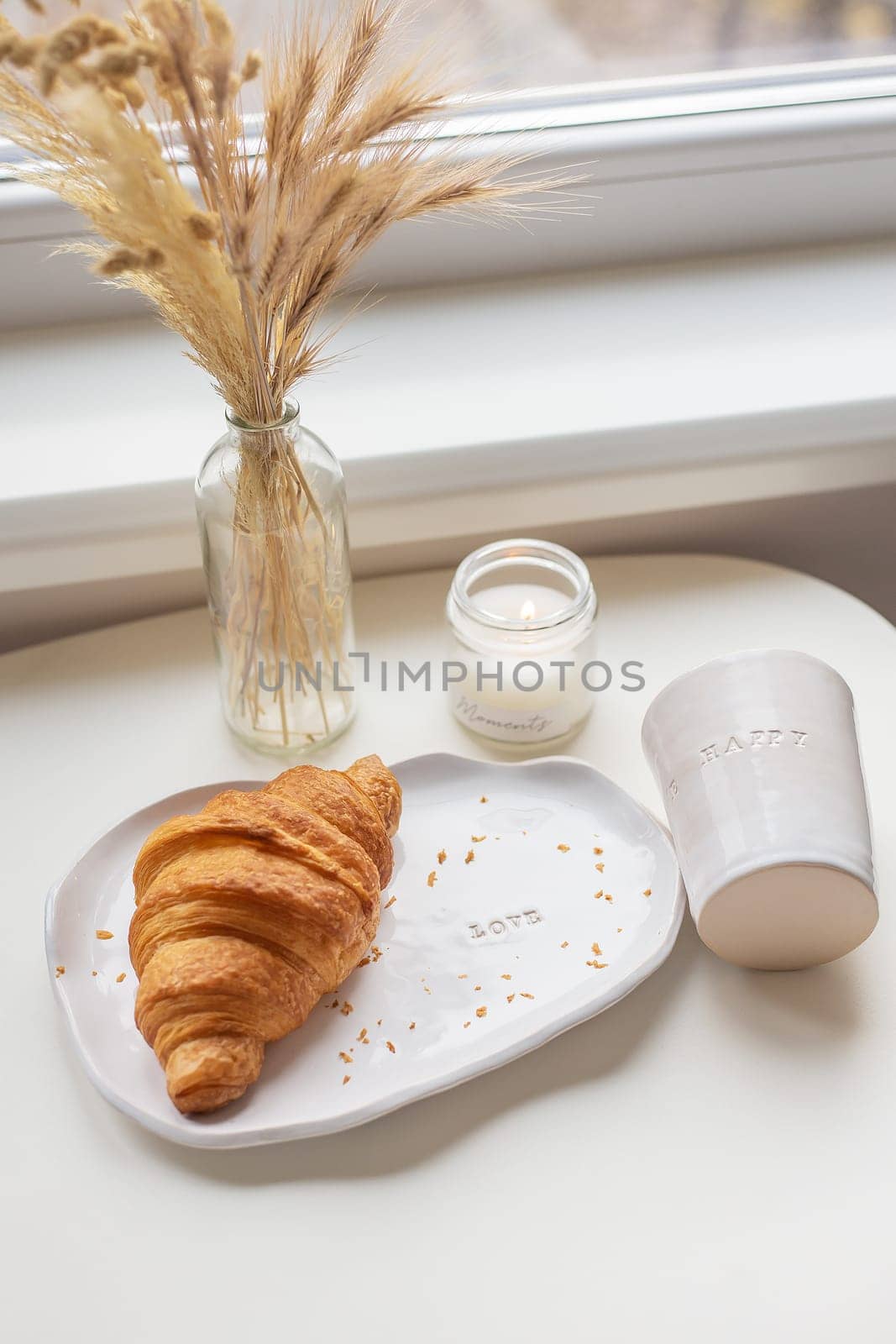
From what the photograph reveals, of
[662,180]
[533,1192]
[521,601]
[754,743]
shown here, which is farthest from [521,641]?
[662,180]

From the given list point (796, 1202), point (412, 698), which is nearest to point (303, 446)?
point (412, 698)

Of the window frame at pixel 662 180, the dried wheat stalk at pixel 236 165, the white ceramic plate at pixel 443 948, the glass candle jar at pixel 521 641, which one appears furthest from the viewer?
the window frame at pixel 662 180

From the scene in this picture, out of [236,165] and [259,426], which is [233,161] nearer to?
[236,165]

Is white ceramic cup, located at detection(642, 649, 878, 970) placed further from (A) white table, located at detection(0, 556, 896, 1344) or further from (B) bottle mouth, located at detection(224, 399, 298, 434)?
(B) bottle mouth, located at detection(224, 399, 298, 434)

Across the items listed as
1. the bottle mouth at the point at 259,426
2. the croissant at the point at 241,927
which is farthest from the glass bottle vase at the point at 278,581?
the croissant at the point at 241,927

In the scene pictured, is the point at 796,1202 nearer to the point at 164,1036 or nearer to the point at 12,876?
the point at 164,1036

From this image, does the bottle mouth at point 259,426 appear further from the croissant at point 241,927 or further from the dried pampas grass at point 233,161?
the croissant at point 241,927

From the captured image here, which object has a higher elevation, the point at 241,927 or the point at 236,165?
the point at 236,165
